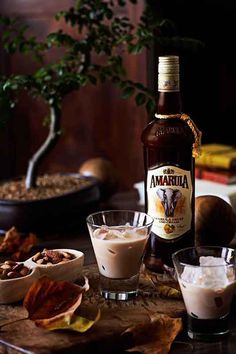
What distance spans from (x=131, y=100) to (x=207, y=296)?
1.25m

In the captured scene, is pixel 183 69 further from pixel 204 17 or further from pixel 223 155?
pixel 223 155

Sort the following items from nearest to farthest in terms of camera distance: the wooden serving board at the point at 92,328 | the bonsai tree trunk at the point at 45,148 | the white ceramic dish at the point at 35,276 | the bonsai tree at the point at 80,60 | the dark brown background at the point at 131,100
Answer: the wooden serving board at the point at 92,328 < the white ceramic dish at the point at 35,276 < the bonsai tree at the point at 80,60 < the bonsai tree trunk at the point at 45,148 < the dark brown background at the point at 131,100

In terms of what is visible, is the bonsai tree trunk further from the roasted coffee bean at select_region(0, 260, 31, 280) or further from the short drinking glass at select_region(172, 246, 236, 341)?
the short drinking glass at select_region(172, 246, 236, 341)

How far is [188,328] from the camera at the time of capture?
1228mm

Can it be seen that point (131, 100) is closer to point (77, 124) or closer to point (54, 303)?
point (77, 124)

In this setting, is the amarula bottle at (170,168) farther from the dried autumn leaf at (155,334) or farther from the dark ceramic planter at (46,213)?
the dark ceramic planter at (46,213)

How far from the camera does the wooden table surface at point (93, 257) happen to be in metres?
1.17

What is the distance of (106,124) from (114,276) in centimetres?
118

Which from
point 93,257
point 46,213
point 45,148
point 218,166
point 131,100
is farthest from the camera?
point 131,100

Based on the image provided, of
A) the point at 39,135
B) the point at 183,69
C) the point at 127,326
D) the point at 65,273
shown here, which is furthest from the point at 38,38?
the point at 127,326

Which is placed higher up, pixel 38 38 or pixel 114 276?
pixel 38 38

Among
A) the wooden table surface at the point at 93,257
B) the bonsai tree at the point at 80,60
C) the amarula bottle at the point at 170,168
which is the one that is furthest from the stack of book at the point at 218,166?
the amarula bottle at the point at 170,168

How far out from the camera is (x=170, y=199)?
1386 millimetres

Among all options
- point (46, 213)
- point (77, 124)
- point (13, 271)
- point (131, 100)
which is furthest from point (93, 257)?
point (77, 124)
